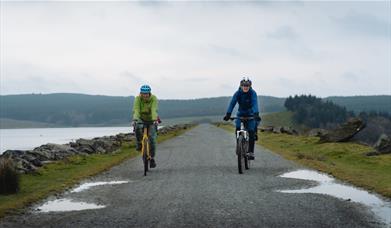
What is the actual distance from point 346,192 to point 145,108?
7.62 m

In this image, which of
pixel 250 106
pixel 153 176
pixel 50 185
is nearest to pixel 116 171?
pixel 153 176

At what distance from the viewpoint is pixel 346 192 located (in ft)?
43.7

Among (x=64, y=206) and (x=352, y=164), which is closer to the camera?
(x=64, y=206)

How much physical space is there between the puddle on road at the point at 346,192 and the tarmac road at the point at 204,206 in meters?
0.31

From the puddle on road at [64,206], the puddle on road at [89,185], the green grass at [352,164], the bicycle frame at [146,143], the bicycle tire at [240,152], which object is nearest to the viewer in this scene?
the puddle on road at [64,206]

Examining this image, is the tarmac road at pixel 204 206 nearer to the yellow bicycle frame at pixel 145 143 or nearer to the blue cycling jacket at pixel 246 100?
the yellow bicycle frame at pixel 145 143

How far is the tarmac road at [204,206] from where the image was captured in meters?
9.52

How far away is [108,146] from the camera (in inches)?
1336

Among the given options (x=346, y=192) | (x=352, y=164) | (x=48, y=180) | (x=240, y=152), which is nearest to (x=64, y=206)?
(x=48, y=180)

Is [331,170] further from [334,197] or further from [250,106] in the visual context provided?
[334,197]

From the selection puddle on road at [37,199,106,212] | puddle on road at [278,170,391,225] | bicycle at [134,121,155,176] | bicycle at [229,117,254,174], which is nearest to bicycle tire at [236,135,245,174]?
bicycle at [229,117,254,174]

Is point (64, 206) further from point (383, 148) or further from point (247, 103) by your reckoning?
point (383, 148)

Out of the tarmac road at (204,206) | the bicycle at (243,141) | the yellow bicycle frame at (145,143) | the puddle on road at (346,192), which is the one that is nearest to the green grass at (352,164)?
the puddle on road at (346,192)

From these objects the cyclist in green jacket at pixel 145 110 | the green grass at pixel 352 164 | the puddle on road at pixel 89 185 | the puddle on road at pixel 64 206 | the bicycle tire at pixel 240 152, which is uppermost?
the cyclist in green jacket at pixel 145 110
